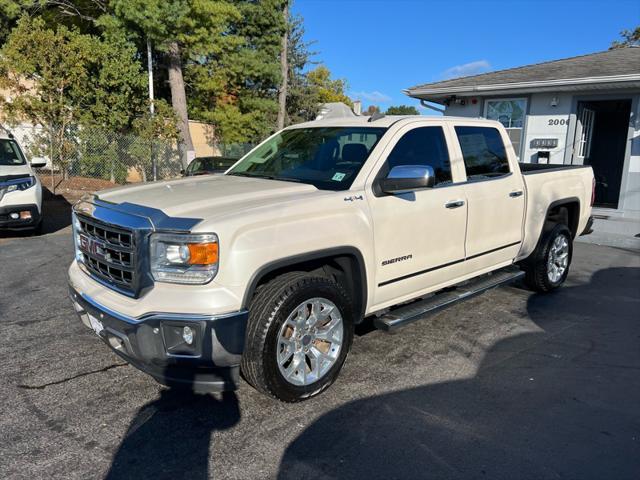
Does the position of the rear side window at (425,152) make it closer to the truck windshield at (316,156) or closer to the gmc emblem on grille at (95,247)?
the truck windshield at (316,156)

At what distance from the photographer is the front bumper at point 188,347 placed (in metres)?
2.86

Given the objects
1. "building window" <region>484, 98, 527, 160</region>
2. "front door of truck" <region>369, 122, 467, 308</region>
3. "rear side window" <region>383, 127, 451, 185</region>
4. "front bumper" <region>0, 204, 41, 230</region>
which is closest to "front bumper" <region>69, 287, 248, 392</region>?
"front door of truck" <region>369, 122, 467, 308</region>

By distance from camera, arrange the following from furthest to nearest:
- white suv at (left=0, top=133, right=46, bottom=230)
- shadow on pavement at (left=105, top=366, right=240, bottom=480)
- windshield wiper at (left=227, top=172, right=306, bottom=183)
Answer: white suv at (left=0, top=133, right=46, bottom=230)
windshield wiper at (left=227, top=172, right=306, bottom=183)
shadow on pavement at (left=105, top=366, right=240, bottom=480)

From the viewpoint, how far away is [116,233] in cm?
320

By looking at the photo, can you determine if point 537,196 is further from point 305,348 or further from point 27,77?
point 27,77

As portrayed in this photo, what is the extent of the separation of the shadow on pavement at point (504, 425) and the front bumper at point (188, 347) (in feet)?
2.02

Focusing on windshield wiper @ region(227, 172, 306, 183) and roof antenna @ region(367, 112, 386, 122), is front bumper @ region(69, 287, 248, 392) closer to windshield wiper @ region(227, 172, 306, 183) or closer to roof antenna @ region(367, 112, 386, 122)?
windshield wiper @ region(227, 172, 306, 183)

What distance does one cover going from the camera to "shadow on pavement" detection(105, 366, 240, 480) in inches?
108

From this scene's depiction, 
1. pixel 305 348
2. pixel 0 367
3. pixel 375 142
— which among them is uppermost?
pixel 375 142

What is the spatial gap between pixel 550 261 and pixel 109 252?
4.91 metres

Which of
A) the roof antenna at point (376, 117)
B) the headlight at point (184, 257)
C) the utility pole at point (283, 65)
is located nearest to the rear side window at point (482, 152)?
the roof antenna at point (376, 117)

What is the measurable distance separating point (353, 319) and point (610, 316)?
333cm

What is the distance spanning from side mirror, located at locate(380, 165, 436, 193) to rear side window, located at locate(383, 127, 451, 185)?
0.24 meters

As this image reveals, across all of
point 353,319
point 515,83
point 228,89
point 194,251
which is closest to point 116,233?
point 194,251
